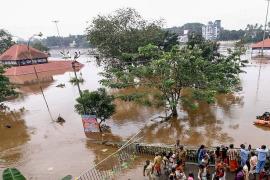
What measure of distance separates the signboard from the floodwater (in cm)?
85

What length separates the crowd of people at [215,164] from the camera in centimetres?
1080

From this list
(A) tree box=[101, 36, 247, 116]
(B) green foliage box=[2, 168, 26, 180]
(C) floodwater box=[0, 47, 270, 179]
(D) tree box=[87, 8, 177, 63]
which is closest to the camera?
(B) green foliage box=[2, 168, 26, 180]

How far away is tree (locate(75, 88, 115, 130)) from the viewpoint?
18203 mm

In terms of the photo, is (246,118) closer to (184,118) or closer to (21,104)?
(184,118)

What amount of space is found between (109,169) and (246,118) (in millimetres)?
10641

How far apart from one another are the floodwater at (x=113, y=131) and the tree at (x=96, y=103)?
1761 mm

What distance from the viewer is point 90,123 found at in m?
18.8

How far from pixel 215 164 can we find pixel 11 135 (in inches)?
624

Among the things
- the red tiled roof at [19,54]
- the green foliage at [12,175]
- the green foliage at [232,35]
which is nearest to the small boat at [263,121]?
the green foliage at [12,175]

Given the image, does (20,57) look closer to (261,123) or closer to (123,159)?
(123,159)

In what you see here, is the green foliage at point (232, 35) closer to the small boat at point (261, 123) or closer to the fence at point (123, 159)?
the small boat at point (261, 123)

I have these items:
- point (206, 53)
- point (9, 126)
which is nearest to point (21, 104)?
point (9, 126)

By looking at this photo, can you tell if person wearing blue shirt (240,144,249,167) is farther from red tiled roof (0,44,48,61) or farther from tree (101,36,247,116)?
red tiled roof (0,44,48,61)

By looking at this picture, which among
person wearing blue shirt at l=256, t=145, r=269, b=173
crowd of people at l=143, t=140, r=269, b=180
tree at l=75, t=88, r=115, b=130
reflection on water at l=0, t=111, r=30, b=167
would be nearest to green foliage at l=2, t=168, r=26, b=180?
crowd of people at l=143, t=140, r=269, b=180
